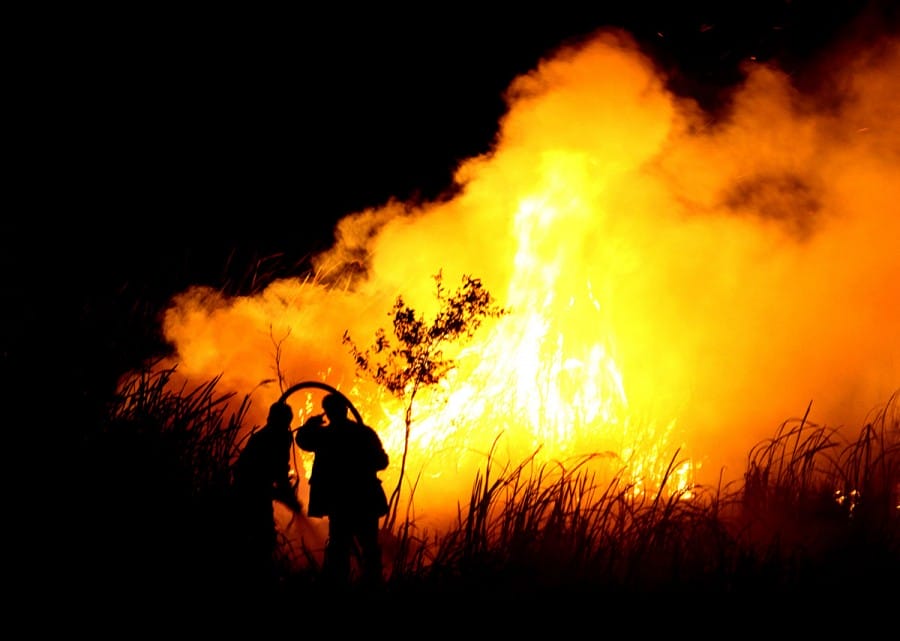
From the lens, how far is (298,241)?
14.8 metres

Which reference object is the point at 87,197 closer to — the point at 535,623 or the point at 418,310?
the point at 418,310

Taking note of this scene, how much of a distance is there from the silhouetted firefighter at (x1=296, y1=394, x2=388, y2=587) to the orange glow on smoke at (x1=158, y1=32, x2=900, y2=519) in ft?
11.2

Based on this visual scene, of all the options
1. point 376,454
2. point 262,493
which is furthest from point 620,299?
point 262,493

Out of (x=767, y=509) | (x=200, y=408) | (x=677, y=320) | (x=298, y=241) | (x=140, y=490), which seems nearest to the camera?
(x=140, y=490)

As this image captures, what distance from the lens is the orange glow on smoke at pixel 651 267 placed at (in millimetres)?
9984

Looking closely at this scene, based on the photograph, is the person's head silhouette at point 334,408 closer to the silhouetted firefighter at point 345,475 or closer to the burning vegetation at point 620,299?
the silhouetted firefighter at point 345,475

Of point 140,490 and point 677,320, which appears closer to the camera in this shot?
point 140,490

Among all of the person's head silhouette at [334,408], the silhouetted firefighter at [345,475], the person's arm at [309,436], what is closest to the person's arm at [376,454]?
the silhouetted firefighter at [345,475]

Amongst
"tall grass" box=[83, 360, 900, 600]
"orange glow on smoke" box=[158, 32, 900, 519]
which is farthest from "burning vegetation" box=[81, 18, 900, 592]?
"tall grass" box=[83, 360, 900, 600]

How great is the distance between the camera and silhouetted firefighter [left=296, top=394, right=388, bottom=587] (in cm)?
578

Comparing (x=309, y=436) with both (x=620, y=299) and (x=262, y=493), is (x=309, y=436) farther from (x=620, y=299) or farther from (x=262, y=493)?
(x=620, y=299)

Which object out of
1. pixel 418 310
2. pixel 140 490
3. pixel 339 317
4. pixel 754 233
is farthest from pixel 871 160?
pixel 140 490

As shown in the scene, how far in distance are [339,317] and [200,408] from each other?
14.2 ft

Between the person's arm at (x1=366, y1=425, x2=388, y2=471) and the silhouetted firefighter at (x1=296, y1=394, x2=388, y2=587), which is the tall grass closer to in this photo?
the silhouetted firefighter at (x1=296, y1=394, x2=388, y2=587)
